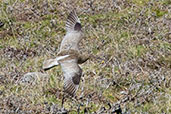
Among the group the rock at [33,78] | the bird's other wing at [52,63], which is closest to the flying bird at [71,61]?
the bird's other wing at [52,63]

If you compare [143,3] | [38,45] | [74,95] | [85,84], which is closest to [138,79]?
[85,84]

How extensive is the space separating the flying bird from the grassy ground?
0.20 m

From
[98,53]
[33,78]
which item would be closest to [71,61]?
[33,78]

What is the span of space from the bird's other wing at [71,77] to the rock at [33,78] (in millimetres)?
498

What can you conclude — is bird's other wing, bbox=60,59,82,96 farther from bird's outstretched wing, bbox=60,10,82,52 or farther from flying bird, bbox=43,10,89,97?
bird's outstretched wing, bbox=60,10,82,52

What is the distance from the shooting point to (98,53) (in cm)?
790

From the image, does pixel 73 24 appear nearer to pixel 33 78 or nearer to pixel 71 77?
pixel 33 78

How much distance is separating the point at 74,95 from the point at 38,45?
2322 mm

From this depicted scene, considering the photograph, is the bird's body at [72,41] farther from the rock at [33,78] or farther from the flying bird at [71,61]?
the rock at [33,78]

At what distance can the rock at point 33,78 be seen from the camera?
21.9 ft

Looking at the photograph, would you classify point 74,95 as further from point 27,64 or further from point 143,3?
point 143,3

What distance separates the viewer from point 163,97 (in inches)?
248

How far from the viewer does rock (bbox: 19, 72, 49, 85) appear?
21.9 ft

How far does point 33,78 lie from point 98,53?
1476mm
